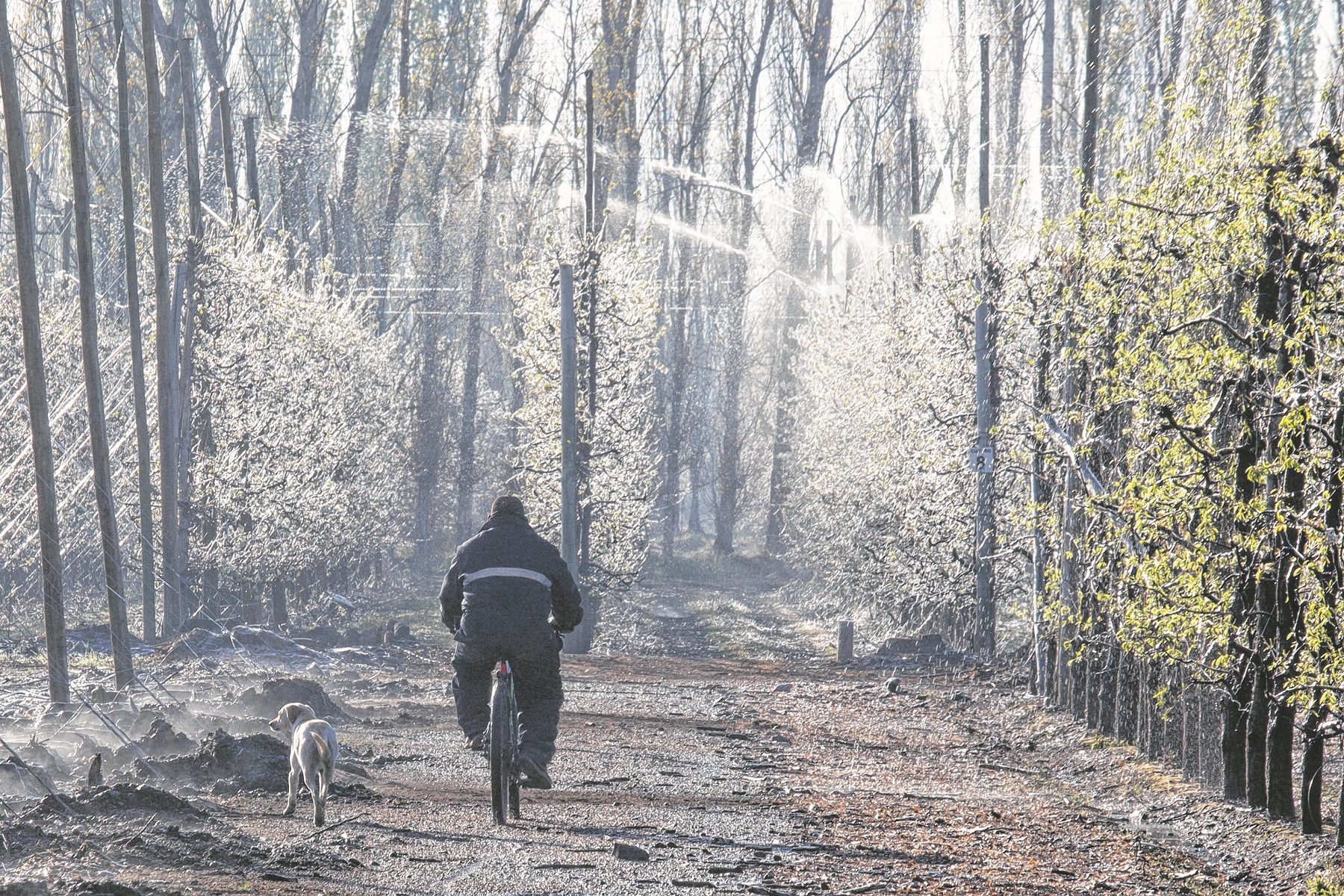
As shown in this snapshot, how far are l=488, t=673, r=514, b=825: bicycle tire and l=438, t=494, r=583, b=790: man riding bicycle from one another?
0.26 meters

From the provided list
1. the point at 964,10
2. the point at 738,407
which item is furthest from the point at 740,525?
the point at 964,10

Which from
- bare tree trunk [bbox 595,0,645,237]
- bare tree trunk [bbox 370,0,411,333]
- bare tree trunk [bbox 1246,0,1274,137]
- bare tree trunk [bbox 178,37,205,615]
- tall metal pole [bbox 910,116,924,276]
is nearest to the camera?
bare tree trunk [bbox 1246,0,1274,137]

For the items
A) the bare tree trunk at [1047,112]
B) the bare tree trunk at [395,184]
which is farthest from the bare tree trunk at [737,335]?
the bare tree trunk at [1047,112]

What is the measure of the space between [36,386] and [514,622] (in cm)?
701

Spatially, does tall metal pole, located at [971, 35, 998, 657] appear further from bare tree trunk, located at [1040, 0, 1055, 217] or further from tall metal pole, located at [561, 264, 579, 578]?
tall metal pole, located at [561, 264, 579, 578]

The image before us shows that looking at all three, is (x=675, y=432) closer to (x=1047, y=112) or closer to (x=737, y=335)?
(x=737, y=335)

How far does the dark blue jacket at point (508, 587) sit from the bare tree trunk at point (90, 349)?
678 centimetres

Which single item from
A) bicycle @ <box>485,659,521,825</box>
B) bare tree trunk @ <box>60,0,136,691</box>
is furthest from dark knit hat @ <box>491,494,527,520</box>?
bare tree trunk @ <box>60,0,136,691</box>

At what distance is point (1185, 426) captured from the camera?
8672 mm

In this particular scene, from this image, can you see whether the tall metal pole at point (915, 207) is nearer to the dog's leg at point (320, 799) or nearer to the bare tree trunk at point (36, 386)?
the bare tree trunk at point (36, 386)

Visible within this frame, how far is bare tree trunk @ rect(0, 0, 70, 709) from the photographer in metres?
12.8

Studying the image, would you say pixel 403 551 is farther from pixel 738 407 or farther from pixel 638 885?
pixel 638 885

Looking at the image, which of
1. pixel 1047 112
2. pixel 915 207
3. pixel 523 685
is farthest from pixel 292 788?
pixel 915 207

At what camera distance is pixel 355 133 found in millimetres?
43812
